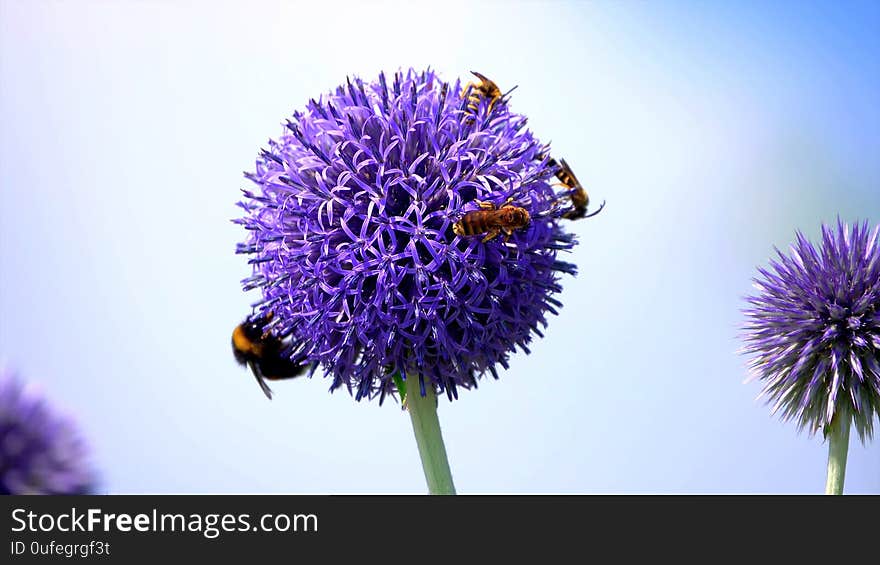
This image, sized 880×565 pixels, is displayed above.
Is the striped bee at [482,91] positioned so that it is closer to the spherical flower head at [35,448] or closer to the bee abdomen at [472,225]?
the bee abdomen at [472,225]

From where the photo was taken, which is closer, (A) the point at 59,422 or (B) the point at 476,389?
(B) the point at 476,389

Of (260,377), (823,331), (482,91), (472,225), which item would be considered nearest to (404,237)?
(472,225)

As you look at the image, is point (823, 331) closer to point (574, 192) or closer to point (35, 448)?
point (574, 192)

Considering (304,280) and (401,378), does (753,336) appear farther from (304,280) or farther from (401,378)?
(304,280)

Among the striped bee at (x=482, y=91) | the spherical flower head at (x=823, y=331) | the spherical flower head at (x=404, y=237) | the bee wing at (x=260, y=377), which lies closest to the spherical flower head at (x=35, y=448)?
the bee wing at (x=260, y=377)

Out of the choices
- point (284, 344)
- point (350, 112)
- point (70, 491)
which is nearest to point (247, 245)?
point (284, 344)
